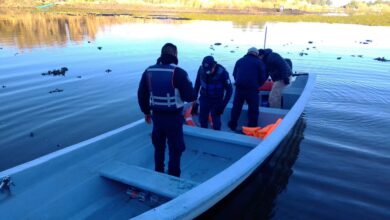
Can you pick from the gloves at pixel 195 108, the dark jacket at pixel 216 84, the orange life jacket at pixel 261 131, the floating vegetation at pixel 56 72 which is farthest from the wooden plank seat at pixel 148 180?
the floating vegetation at pixel 56 72

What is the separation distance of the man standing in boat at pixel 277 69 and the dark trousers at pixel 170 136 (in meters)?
3.38

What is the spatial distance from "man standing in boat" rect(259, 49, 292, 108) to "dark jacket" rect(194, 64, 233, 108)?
1.70 m

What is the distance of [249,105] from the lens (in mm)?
5973

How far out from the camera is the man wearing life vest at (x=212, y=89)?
5.12 m

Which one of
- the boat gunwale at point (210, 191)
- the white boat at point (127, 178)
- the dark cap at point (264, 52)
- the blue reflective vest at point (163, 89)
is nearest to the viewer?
the boat gunwale at point (210, 191)

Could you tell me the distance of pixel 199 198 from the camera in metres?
2.95

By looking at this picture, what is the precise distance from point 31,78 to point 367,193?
11.3m

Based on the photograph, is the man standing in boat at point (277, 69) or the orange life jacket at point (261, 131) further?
the man standing in boat at point (277, 69)

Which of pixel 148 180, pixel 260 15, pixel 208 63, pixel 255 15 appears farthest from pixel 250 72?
pixel 255 15

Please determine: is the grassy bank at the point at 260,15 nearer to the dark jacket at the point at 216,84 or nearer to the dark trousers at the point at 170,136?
the dark jacket at the point at 216,84

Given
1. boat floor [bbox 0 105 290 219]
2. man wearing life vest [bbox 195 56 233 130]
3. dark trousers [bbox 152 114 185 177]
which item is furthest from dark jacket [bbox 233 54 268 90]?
dark trousers [bbox 152 114 185 177]

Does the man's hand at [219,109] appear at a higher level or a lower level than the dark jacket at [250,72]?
lower

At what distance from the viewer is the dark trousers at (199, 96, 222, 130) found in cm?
551

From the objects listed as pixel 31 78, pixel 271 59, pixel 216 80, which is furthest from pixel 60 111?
pixel 271 59
